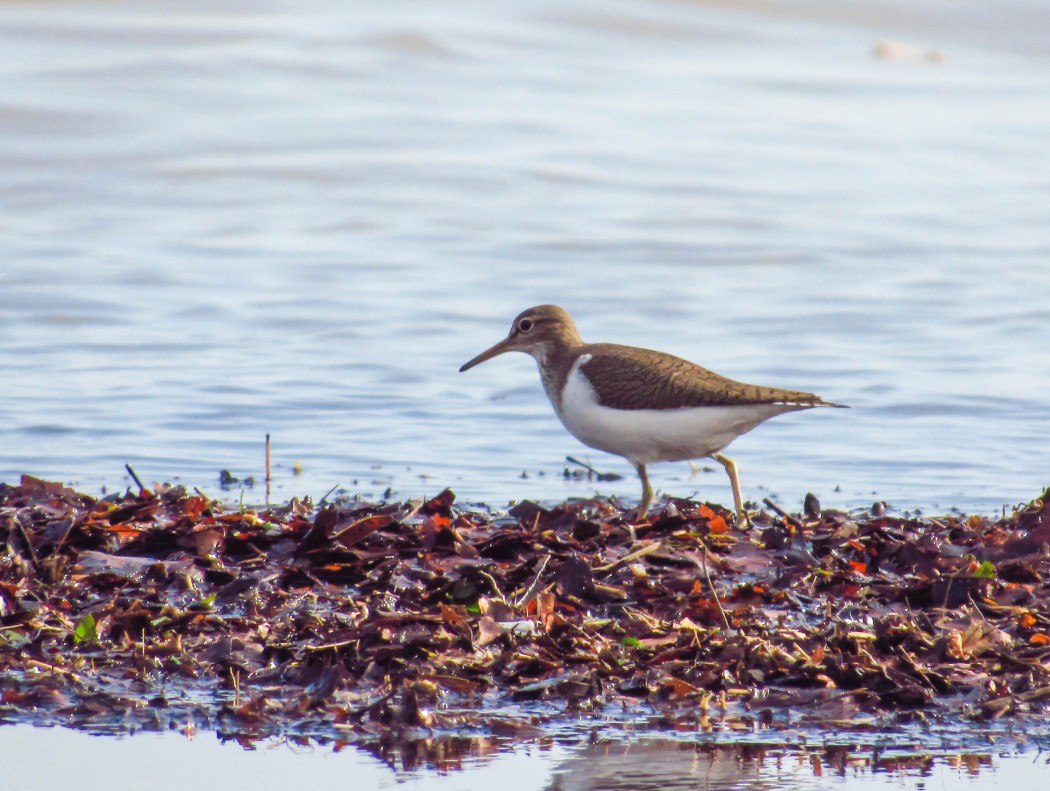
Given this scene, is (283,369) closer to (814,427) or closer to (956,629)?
(814,427)

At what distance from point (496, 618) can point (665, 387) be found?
1.93 m

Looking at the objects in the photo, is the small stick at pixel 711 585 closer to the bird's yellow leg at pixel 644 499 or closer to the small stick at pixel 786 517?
the small stick at pixel 786 517

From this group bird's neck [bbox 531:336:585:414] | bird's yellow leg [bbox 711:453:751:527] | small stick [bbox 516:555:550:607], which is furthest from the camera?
bird's neck [bbox 531:336:585:414]

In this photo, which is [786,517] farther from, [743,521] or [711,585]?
[711,585]

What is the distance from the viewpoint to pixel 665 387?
6.96 metres

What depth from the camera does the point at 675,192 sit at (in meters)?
17.3

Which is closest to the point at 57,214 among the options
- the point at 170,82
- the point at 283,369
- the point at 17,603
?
the point at 170,82

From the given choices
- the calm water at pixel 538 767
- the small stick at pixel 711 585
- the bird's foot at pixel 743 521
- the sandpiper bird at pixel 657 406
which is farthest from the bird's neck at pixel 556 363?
the calm water at pixel 538 767

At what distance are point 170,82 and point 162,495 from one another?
13.9 metres

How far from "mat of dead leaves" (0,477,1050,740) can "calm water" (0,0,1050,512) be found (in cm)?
211

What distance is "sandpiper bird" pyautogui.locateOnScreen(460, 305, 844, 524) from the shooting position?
690cm

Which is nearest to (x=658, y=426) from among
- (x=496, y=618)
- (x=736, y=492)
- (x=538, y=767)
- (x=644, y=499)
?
(x=644, y=499)

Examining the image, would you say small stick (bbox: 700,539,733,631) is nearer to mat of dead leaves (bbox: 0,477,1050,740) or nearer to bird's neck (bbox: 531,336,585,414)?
mat of dead leaves (bbox: 0,477,1050,740)

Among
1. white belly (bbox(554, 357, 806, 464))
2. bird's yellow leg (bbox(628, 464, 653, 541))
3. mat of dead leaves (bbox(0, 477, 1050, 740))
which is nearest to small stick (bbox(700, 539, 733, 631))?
mat of dead leaves (bbox(0, 477, 1050, 740))
